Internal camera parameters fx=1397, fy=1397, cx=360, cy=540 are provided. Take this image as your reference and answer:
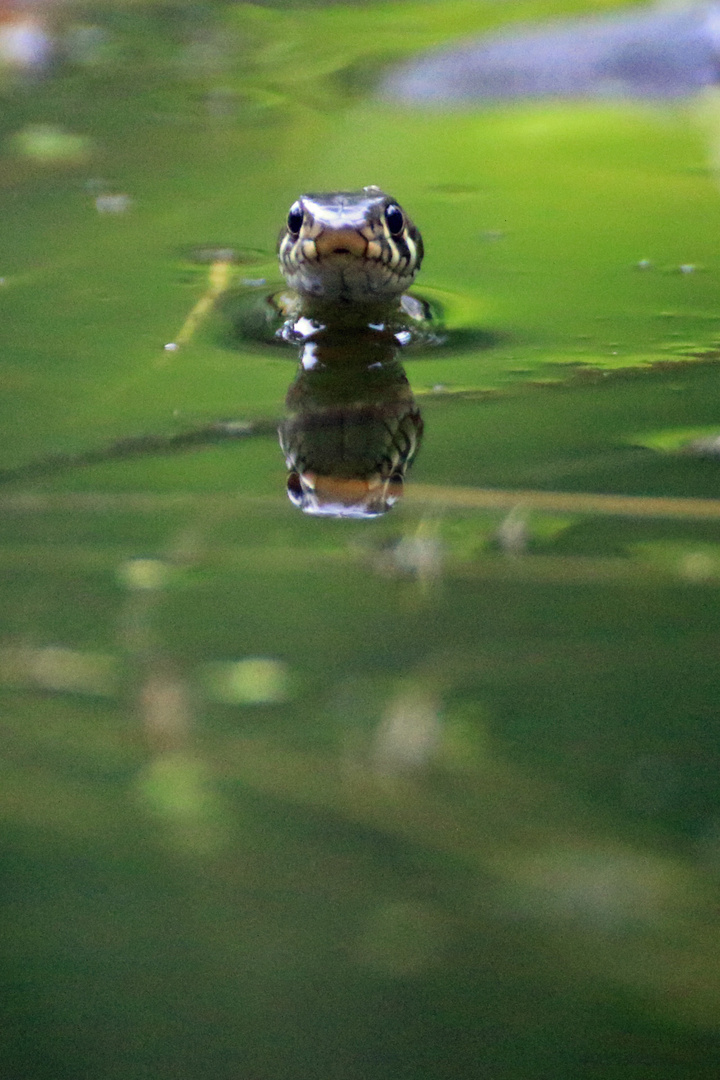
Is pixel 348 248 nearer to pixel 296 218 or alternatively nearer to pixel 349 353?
pixel 296 218

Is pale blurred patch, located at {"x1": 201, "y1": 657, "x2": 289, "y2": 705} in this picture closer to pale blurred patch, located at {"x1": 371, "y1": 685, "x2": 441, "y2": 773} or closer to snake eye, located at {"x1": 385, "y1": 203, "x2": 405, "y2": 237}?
pale blurred patch, located at {"x1": 371, "y1": 685, "x2": 441, "y2": 773}

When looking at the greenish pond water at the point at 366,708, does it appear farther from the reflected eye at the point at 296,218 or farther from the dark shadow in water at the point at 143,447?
the reflected eye at the point at 296,218

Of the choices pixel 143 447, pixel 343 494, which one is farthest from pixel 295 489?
pixel 143 447

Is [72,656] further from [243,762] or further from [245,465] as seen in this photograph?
[245,465]

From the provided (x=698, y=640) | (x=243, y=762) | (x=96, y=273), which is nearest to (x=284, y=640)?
(x=243, y=762)

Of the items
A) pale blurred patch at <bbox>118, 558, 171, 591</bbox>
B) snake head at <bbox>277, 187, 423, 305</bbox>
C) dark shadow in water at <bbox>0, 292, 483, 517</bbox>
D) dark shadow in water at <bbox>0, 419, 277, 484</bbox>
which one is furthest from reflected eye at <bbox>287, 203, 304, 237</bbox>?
pale blurred patch at <bbox>118, 558, 171, 591</bbox>

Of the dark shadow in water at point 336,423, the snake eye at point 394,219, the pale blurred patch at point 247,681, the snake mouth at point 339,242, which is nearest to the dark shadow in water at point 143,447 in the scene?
the dark shadow in water at point 336,423
